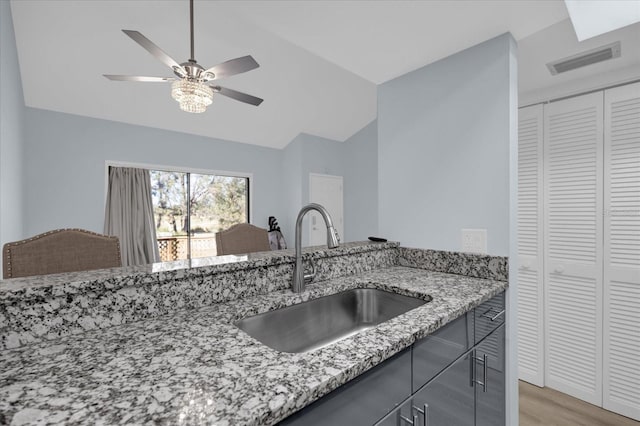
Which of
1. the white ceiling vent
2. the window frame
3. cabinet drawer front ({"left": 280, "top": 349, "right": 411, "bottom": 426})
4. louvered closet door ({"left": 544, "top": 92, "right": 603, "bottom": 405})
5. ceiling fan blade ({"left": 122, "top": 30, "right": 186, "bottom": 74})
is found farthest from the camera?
the window frame

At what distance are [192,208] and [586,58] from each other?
15.1 ft

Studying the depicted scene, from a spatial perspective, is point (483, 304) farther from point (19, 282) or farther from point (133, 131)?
point (133, 131)

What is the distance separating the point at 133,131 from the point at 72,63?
1.09 metres

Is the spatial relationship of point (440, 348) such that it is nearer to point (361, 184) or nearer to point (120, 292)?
point (120, 292)

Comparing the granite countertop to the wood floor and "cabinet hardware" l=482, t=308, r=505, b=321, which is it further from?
the wood floor

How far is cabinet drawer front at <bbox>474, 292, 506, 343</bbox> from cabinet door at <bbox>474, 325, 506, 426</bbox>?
31 mm

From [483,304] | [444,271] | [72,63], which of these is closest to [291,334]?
[483,304]

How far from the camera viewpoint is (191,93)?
2.05 m

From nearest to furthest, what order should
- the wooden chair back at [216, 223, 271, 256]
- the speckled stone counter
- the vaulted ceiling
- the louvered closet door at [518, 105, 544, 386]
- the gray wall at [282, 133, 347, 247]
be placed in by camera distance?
1. the speckled stone counter
2. the vaulted ceiling
3. the wooden chair back at [216, 223, 271, 256]
4. the louvered closet door at [518, 105, 544, 386]
5. the gray wall at [282, 133, 347, 247]

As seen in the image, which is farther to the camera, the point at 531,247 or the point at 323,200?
the point at 323,200

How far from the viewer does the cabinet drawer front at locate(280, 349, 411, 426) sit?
566 millimetres

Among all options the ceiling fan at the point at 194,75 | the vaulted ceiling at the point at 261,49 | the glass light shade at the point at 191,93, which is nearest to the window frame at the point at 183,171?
the vaulted ceiling at the point at 261,49

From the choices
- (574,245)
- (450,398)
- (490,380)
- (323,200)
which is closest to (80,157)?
(323,200)

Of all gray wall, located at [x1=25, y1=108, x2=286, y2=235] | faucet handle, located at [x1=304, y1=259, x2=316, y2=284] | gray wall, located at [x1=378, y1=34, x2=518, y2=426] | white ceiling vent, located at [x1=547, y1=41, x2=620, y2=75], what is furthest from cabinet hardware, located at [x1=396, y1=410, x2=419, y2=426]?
gray wall, located at [x1=25, y1=108, x2=286, y2=235]
